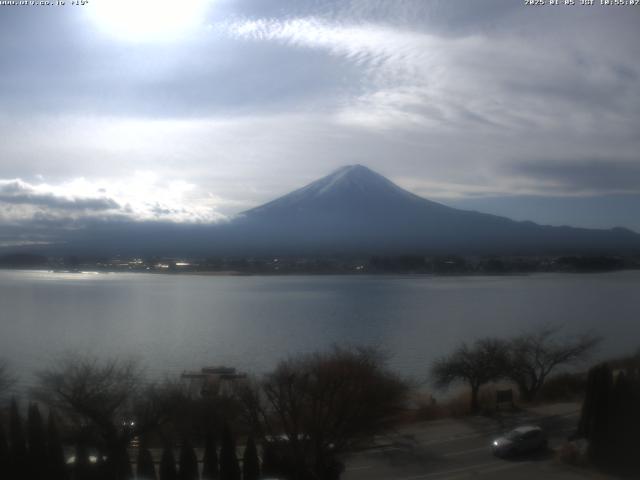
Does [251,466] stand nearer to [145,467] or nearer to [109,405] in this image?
[145,467]

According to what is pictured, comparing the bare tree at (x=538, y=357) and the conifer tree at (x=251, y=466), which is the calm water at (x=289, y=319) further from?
the conifer tree at (x=251, y=466)

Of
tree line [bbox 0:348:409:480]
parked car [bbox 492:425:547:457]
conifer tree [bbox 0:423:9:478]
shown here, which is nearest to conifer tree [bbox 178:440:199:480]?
tree line [bbox 0:348:409:480]

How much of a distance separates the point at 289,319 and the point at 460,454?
982 cm

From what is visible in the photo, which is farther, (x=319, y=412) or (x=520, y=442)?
(x=520, y=442)

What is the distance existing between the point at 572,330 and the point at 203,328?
7.50m

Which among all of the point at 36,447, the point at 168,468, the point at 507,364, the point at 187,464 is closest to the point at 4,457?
the point at 36,447

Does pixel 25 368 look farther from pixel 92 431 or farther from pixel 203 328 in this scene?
pixel 203 328

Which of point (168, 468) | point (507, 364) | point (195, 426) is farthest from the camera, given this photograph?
point (507, 364)

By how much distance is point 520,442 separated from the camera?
5.56 m

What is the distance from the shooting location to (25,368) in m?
8.83

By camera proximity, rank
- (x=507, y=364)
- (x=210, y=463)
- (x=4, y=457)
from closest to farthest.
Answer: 1. (x=4, y=457)
2. (x=210, y=463)
3. (x=507, y=364)

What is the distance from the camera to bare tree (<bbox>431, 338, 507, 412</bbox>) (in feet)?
27.8

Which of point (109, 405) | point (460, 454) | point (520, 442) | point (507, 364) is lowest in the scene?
point (460, 454)

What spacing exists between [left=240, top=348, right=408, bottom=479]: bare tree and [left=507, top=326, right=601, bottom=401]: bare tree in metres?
3.18
